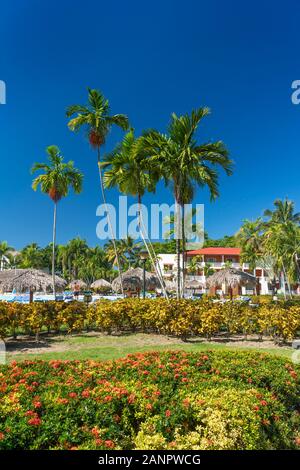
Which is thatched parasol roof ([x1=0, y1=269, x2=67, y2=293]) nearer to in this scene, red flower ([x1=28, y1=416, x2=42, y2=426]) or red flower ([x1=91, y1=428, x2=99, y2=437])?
red flower ([x1=28, y1=416, x2=42, y2=426])

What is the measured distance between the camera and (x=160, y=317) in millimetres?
11320

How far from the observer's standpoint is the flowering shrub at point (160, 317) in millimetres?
10539

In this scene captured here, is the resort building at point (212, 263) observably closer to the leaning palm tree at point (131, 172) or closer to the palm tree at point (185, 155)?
the leaning palm tree at point (131, 172)

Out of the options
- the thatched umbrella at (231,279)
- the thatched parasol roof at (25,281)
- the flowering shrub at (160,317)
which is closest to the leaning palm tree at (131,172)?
the flowering shrub at (160,317)

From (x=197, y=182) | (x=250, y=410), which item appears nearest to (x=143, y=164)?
(x=197, y=182)

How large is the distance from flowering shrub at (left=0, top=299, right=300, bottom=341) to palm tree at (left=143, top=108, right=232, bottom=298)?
6.74ft

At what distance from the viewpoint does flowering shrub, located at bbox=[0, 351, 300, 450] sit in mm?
3035

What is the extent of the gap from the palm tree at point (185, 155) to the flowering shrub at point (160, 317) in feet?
6.74

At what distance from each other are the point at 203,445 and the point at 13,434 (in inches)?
67.6

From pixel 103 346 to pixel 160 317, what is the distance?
2.22 metres

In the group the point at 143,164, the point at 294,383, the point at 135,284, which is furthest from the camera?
the point at 135,284

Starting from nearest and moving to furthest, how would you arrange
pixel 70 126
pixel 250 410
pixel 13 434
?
pixel 13 434 < pixel 250 410 < pixel 70 126

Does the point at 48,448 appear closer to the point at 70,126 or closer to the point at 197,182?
the point at 197,182

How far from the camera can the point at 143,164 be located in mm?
14375
